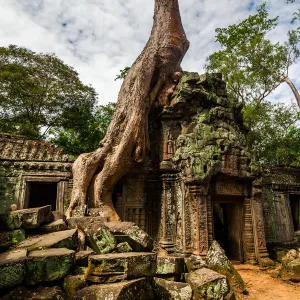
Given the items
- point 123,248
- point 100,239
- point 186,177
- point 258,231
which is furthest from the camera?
point 258,231

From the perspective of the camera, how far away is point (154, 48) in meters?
9.23

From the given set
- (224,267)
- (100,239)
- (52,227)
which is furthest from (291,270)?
(52,227)

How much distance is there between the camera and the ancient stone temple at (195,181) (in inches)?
279

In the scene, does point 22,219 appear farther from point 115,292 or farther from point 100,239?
point 115,292

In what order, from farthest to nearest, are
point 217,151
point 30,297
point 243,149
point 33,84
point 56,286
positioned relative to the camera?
1. point 33,84
2. point 243,149
3. point 217,151
4. point 56,286
5. point 30,297

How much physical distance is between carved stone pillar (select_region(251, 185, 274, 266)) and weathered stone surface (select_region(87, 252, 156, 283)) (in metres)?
5.62

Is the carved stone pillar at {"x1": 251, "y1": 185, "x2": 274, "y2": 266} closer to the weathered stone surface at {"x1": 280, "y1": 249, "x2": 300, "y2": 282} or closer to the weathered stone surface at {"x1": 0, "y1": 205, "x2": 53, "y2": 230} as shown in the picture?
the weathered stone surface at {"x1": 280, "y1": 249, "x2": 300, "y2": 282}

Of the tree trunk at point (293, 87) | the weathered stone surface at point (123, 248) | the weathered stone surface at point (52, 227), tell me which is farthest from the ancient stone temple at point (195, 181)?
the tree trunk at point (293, 87)

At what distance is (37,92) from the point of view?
580 inches

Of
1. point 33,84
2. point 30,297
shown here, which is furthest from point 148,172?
point 33,84

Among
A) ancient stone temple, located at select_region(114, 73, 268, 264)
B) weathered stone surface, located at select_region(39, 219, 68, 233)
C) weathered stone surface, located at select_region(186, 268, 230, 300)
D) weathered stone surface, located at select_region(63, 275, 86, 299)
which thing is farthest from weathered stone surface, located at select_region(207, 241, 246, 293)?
weathered stone surface, located at select_region(63, 275, 86, 299)

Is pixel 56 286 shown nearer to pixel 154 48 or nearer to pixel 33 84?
pixel 154 48

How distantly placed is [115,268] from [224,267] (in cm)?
332

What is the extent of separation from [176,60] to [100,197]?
553 cm
